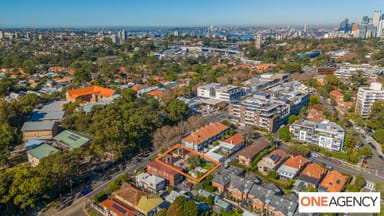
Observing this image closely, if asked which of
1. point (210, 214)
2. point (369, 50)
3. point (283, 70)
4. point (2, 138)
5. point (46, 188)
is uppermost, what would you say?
point (369, 50)

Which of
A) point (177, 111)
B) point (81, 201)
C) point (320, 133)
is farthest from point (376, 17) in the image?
point (81, 201)

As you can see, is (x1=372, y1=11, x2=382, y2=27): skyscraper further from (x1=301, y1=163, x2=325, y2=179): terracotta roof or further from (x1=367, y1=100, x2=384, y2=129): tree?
(x1=301, y1=163, x2=325, y2=179): terracotta roof

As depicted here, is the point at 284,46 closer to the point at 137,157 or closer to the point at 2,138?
the point at 137,157

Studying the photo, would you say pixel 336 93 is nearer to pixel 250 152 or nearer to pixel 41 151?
pixel 250 152

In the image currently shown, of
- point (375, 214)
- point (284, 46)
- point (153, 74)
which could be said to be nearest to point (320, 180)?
point (375, 214)

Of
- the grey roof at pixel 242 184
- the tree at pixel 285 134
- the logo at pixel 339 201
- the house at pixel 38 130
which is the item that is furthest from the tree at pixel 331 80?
the house at pixel 38 130

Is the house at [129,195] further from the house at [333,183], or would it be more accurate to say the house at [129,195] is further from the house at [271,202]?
the house at [333,183]

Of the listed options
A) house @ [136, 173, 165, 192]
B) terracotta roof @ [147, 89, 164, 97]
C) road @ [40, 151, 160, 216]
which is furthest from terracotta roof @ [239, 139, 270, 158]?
terracotta roof @ [147, 89, 164, 97]
